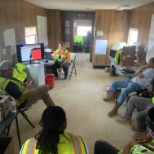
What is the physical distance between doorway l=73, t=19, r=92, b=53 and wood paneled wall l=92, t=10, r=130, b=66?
12.6 ft

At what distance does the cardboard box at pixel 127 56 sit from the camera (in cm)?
378

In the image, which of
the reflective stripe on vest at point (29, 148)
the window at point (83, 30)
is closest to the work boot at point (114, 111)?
the reflective stripe on vest at point (29, 148)

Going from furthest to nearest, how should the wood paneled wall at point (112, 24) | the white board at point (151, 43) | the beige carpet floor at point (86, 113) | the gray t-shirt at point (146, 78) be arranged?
the wood paneled wall at point (112, 24) → the white board at point (151, 43) → the gray t-shirt at point (146, 78) → the beige carpet floor at point (86, 113)

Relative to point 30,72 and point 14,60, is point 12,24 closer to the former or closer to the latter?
point 14,60

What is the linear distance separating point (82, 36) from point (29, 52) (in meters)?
6.69

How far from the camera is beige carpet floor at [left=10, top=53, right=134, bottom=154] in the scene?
2.42m

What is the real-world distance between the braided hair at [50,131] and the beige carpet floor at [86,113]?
120 cm

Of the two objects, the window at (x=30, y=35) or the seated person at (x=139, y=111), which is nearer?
the seated person at (x=139, y=111)

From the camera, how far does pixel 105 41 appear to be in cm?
580

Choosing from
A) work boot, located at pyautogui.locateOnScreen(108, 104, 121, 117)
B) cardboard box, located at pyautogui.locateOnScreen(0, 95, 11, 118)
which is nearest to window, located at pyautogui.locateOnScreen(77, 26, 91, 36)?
work boot, located at pyautogui.locateOnScreen(108, 104, 121, 117)

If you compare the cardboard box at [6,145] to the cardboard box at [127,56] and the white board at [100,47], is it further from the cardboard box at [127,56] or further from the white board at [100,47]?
the white board at [100,47]

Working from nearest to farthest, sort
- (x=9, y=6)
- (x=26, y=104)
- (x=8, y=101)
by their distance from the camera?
(x=8, y=101) < (x=26, y=104) < (x=9, y=6)

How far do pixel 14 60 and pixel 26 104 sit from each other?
1518mm

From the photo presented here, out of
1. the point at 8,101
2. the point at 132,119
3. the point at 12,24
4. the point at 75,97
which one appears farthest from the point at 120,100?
the point at 12,24
